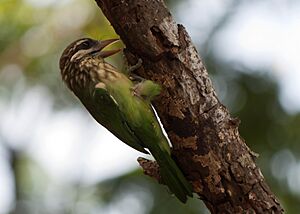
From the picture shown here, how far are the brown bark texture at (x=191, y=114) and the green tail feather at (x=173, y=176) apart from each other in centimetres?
4

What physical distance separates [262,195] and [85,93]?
645mm

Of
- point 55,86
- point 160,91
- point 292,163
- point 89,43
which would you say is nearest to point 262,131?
point 292,163

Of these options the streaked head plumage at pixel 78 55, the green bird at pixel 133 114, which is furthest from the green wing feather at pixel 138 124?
the streaked head plumage at pixel 78 55

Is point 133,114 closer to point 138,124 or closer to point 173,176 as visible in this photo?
point 138,124

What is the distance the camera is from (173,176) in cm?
260

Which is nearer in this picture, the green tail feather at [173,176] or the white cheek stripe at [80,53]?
the green tail feather at [173,176]

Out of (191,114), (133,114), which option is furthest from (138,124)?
(191,114)

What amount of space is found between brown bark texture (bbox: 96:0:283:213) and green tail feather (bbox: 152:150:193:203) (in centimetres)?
4

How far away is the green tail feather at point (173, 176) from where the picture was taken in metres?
2.60

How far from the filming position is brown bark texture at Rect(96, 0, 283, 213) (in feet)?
8.28

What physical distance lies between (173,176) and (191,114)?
189 mm

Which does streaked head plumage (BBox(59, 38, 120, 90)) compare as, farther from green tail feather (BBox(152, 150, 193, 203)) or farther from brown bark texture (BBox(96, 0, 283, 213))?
green tail feather (BBox(152, 150, 193, 203))

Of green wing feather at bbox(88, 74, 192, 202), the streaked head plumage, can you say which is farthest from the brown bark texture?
the streaked head plumage

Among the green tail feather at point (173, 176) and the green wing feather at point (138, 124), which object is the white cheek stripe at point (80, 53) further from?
the green tail feather at point (173, 176)
